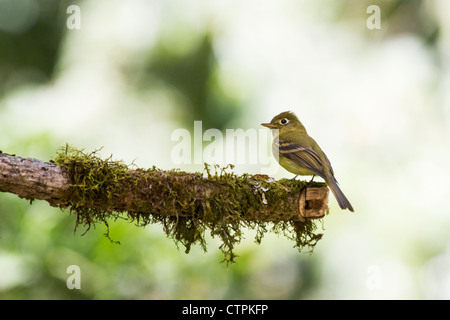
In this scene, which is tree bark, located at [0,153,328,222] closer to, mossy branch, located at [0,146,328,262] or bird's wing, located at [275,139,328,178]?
mossy branch, located at [0,146,328,262]

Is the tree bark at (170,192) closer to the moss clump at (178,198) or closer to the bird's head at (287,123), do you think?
the moss clump at (178,198)

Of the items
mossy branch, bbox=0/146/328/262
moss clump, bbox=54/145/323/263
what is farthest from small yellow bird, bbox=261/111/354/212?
moss clump, bbox=54/145/323/263

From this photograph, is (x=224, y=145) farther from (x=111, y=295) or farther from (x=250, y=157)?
(x=111, y=295)

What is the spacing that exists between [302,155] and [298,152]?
0.06 m

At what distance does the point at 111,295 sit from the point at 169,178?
2.15 metres

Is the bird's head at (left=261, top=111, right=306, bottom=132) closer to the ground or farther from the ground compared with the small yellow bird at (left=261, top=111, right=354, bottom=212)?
farther from the ground

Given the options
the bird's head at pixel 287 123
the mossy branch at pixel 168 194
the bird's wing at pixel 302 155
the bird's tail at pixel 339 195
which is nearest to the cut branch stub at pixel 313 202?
the mossy branch at pixel 168 194

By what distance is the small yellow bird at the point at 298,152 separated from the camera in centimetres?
416

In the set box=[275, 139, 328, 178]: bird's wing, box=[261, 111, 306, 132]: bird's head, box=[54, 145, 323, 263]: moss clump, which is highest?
box=[261, 111, 306, 132]: bird's head

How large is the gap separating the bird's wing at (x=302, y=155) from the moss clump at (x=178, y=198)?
1.91 feet

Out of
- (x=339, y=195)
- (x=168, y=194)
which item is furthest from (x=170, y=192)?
(x=339, y=195)

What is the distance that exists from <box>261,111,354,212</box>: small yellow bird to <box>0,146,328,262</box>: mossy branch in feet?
1.55

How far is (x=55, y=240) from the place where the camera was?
4.77m

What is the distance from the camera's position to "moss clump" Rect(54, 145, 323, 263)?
126 inches
